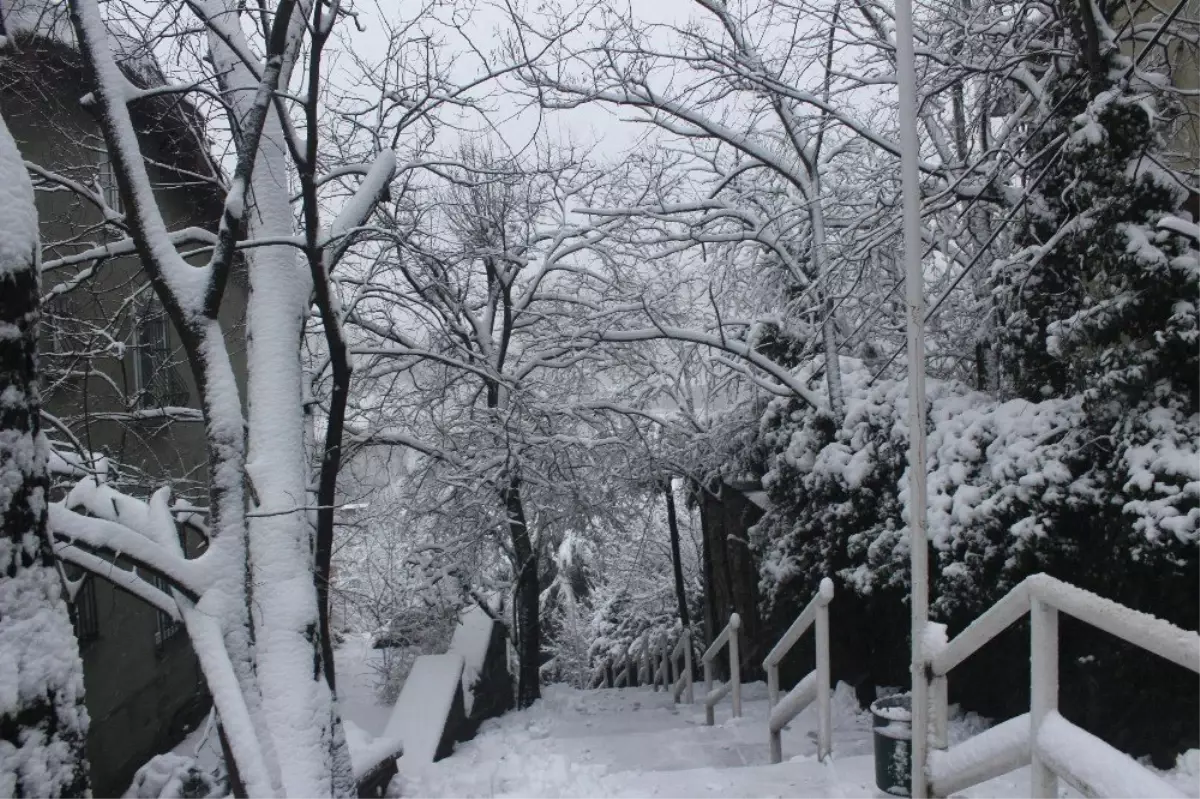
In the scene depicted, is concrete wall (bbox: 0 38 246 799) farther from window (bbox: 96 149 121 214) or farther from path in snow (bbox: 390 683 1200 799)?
path in snow (bbox: 390 683 1200 799)

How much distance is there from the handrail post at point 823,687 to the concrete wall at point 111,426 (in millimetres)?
5116

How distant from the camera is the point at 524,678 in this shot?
13820 mm

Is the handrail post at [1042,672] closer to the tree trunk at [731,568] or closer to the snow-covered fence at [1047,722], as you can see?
the snow-covered fence at [1047,722]

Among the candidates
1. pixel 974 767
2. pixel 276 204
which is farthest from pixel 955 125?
pixel 974 767

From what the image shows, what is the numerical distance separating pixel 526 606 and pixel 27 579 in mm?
11363

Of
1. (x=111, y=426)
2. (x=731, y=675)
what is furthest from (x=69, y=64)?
(x=731, y=675)

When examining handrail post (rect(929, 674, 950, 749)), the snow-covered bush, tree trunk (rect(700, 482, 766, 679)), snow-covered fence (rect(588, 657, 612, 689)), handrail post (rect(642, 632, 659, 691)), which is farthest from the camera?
snow-covered fence (rect(588, 657, 612, 689))

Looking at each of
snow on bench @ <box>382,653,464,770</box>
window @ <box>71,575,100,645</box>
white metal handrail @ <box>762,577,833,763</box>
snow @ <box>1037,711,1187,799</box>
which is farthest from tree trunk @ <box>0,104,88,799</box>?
window @ <box>71,575,100,645</box>

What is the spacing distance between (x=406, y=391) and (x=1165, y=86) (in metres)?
11.0

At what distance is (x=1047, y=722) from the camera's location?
283 cm

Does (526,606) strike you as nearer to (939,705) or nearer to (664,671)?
(664,671)

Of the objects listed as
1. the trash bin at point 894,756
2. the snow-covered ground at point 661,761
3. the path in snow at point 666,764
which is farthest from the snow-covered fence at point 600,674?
the trash bin at point 894,756

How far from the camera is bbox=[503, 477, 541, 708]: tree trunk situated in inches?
523

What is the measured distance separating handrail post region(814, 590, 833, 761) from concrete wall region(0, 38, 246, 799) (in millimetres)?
5116
